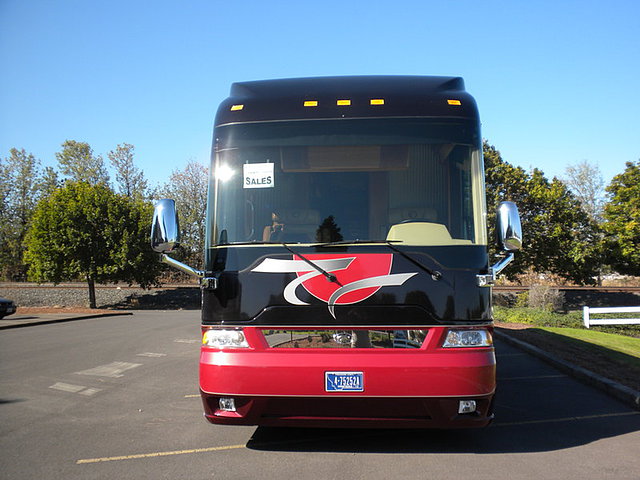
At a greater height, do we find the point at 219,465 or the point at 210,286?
the point at 210,286

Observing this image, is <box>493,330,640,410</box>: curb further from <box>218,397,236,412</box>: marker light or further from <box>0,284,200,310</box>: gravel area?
<box>0,284,200,310</box>: gravel area

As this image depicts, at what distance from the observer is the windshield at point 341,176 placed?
4668 mm

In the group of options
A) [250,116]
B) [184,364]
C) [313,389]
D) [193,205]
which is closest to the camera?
[313,389]

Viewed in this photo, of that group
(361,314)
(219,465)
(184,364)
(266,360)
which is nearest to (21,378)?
(184,364)

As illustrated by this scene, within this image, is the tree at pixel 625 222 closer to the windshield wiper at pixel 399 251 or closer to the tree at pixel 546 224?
the tree at pixel 546 224

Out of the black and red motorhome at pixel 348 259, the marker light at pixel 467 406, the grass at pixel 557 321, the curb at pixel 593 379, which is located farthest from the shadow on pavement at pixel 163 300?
the marker light at pixel 467 406

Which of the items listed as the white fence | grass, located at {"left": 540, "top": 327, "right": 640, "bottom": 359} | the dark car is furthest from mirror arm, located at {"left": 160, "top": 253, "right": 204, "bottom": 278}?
the dark car

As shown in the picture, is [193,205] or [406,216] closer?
[406,216]

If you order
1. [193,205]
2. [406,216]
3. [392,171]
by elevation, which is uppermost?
[193,205]

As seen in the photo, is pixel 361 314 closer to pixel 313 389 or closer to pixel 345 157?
pixel 313 389

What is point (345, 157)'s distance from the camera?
4.79m

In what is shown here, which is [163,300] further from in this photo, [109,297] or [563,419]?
[563,419]

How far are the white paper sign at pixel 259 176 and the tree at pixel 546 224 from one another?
28.1 meters

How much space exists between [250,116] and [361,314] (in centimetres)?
210
